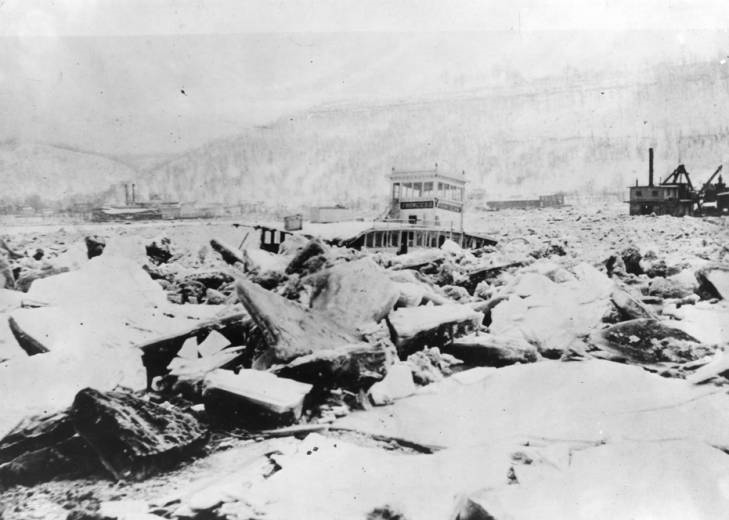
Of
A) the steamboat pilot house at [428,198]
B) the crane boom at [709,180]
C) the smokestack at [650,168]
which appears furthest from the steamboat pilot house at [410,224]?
the crane boom at [709,180]

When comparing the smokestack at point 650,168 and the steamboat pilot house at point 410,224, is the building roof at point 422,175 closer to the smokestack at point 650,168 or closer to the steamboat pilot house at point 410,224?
the steamboat pilot house at point 410,224

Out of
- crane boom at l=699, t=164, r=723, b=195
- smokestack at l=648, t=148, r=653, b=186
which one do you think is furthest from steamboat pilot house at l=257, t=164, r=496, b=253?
crane boom at l=699, t=164, r=723, b=195

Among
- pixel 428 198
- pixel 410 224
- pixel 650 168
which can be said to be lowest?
pixel 410 224

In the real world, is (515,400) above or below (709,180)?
below

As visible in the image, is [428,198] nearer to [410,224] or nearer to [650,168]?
[410,224]

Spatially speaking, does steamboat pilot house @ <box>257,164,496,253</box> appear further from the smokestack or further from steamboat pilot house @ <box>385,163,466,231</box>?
the smokestack

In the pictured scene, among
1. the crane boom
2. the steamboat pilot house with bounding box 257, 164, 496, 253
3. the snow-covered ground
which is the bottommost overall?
the snow-covered ground

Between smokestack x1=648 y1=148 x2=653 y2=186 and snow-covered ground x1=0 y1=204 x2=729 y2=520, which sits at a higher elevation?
smokestack x1=648 y1=148 x2=653 y2=186

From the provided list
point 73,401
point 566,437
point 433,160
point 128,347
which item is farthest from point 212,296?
point 566,437

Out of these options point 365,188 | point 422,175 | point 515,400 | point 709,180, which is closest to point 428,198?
point 422,175
